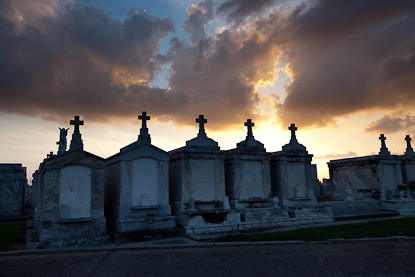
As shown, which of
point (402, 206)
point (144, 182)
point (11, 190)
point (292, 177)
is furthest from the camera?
point (11, 190)

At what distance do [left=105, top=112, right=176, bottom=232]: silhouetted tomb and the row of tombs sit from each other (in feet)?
0.11

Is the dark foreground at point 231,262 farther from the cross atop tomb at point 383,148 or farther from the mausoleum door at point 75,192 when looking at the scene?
the cross atop tomb at point 383,148

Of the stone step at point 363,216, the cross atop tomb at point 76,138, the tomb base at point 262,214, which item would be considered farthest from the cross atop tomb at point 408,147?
the cross atop tomb at point 76,138

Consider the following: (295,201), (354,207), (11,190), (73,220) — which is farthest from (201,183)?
(11,190)

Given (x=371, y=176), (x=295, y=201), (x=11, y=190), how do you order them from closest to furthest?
(x=295, y=201), (x=371, y=176), (x=11, y=190)

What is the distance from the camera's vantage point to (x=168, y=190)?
11836 mm

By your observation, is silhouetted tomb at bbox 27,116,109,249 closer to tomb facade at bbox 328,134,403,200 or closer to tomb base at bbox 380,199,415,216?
tomb base at bbox 380,199,415,216

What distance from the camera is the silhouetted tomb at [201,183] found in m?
11.8

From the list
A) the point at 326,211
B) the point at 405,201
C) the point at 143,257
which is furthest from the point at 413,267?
the point at 405,201

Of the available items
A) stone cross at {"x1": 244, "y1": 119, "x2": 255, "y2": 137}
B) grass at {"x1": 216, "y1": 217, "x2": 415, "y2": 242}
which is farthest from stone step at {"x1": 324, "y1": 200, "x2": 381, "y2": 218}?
stone cross at {"x1": 244, "y1": 119, "x2": 255, "y2": 137}

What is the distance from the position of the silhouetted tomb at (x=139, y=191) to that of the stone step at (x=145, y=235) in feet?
1.70

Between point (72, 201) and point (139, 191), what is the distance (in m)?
2.26

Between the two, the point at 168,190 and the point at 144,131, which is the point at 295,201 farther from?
the point at 144,131

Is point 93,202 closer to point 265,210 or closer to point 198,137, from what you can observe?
point 198,137
